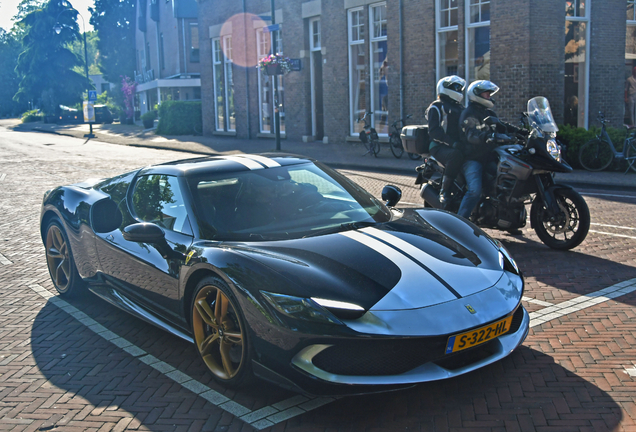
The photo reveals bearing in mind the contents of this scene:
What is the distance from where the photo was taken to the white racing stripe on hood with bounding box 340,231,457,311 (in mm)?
3402

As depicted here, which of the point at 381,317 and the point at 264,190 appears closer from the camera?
the point at 381,317

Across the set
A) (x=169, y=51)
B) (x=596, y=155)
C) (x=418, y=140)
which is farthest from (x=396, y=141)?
(x=169, y=51)

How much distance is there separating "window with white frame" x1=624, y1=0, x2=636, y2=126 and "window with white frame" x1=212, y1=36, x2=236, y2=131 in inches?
713

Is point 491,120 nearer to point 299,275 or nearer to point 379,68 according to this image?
point 299,275

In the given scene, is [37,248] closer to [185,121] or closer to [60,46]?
[185,121]

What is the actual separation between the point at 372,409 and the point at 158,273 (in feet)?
5.96

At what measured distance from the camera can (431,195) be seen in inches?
327

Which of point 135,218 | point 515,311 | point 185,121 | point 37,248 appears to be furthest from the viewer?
point 185,121

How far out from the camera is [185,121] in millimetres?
36188

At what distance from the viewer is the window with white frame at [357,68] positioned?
22.2m

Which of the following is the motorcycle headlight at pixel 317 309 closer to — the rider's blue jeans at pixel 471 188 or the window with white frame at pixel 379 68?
the rider's blue jeans at pixel 471 188

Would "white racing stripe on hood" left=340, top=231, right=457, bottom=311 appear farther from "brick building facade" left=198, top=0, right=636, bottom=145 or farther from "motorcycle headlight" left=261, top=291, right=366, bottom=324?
"brick building facade" left=198, top=0, right=636, bottom=145

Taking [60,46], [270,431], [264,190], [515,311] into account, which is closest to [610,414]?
[515,311]

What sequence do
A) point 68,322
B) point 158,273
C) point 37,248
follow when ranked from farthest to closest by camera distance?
point 37,248 → point 68,322 → point 158,273
